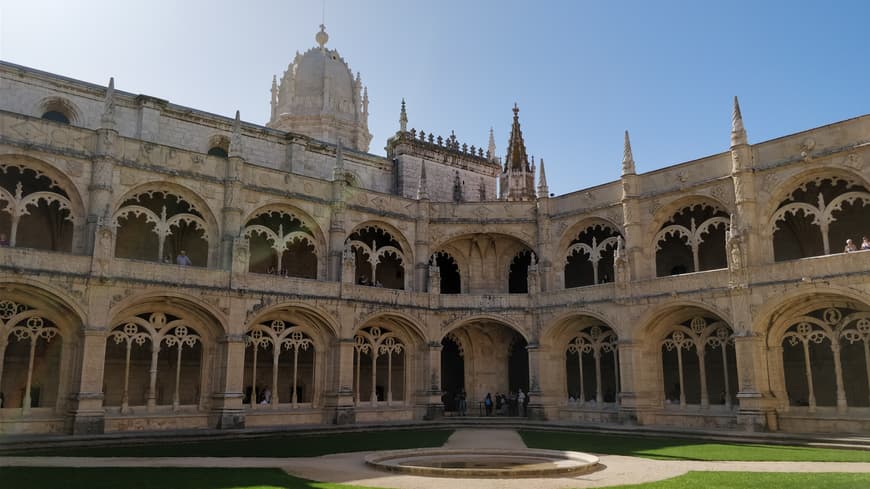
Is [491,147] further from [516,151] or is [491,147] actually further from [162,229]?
[162,229]

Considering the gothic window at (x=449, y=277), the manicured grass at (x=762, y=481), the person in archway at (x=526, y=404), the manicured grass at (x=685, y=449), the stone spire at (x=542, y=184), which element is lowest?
the manicured grass at (x=685, y=449)

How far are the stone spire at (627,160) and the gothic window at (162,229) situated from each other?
18346 millimetres

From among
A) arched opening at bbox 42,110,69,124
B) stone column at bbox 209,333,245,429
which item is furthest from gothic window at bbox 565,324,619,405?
arched opening at bbox 42,110,69,124

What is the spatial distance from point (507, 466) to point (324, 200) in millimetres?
17795

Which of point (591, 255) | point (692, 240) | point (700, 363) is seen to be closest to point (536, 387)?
point (591, 255)

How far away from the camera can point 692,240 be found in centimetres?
2962

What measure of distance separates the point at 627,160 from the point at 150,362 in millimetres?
22693

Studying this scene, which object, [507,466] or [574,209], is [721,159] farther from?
[507,466]

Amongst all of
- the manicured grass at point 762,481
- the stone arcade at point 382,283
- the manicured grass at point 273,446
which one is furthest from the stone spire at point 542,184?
the manicured grass at point 762,481

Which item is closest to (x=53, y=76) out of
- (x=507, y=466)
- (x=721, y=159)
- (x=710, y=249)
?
(x=507, y=466)

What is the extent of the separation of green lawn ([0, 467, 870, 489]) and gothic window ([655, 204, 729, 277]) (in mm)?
15774

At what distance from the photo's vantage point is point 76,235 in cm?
2548

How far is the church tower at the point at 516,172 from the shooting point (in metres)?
45.2

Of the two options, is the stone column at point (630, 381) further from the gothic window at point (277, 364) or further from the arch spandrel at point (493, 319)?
the gothic window at point (277, 364)
